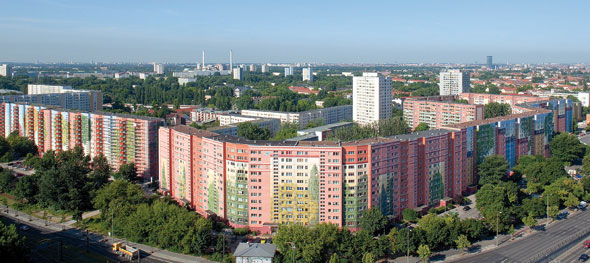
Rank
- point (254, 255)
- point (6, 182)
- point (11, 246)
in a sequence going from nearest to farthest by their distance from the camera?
point (11, 246) → point (254, 255) → point (6, 182)

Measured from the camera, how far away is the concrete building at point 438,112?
40.3 m

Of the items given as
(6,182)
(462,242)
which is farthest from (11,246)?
(462,242)

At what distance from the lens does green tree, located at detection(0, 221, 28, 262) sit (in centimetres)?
1680

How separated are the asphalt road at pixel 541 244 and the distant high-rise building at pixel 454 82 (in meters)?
40.7

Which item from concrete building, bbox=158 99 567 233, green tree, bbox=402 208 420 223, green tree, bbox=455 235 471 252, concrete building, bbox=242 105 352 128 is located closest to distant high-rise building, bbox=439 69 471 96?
concrete building, bbox=242 105 352 128

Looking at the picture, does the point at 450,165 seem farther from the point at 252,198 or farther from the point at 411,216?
the point at 252,198

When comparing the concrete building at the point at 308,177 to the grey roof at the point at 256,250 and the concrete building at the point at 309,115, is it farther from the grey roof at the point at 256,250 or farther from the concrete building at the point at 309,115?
the concrete building at the point at 309,115

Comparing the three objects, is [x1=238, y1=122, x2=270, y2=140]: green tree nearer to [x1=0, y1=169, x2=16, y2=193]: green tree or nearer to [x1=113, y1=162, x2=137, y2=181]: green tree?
[x1=113, y1=162, x2=137, y2=181]: green tree

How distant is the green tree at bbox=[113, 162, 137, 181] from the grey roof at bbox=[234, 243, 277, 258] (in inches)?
502

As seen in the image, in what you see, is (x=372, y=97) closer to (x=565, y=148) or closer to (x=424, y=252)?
(x=565, y=148)

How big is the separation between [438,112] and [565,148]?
11.0 m

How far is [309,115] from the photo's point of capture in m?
46.9

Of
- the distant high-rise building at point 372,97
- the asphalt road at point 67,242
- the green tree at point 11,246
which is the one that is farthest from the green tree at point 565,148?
the green tree at point 11,246

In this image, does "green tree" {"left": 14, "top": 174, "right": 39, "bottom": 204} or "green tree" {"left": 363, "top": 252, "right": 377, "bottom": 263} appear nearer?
"green tree" {"left": 363, "top": 252, "right": 377, "bottom": 263}
